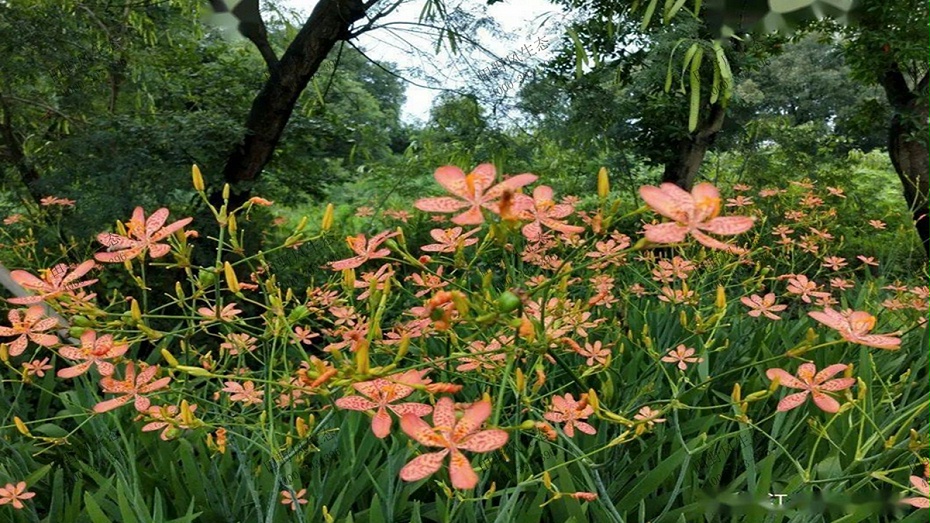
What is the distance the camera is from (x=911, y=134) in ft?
9.66

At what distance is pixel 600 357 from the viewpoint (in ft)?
3.50

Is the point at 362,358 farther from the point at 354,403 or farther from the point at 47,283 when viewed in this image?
the point at 47,283

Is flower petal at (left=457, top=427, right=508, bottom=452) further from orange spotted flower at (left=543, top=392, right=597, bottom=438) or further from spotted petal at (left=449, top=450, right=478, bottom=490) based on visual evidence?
orange spotted flower at (left=543, top=392, right=597, bottom=438)

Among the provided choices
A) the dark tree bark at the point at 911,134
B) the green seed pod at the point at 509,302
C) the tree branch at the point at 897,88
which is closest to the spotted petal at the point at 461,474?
the green seed pod at the point at 509,302

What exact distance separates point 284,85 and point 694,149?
5.73 feet

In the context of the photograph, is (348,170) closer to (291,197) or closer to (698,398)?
(291,197)

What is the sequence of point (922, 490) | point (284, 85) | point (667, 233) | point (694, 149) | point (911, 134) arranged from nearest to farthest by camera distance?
point (667, 233) → point (922, 490) → point (284, 85) → point (911, 134) → point (694, 149)

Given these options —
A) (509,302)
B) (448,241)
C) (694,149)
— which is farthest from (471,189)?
(694,149)

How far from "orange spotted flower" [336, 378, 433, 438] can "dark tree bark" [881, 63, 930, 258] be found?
3.00 meters

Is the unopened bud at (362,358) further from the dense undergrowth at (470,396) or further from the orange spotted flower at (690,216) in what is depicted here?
the orange spotted flower at (690,216)

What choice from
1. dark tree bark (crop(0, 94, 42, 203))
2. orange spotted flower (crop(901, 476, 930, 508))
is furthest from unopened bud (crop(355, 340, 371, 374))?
dark tree bark (crop(0, 94, 42, 203))

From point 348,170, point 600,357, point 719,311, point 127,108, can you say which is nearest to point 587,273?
point 600,357

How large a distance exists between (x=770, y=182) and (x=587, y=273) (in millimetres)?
1996

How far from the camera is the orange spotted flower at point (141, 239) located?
67cm
